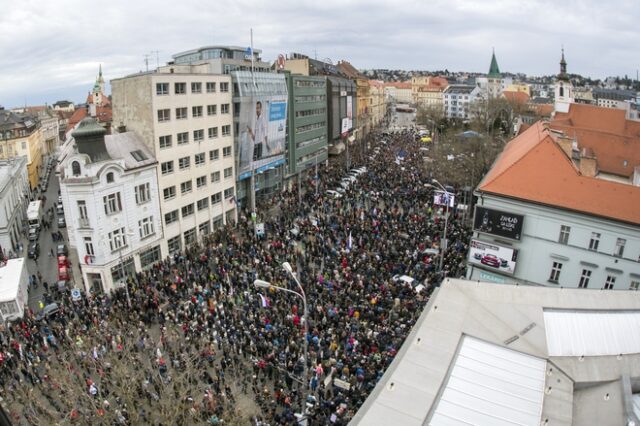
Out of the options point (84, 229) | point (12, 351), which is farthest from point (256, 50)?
point (12, 351)

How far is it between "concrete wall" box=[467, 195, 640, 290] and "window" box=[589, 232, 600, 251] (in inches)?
6.6

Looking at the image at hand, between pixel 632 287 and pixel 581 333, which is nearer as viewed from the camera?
pixel 581 333

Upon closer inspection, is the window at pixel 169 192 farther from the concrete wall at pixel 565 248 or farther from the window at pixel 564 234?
the window at pixel 564 234

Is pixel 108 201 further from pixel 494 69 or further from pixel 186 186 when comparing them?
pixel 494 69

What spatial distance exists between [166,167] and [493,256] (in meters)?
26.9

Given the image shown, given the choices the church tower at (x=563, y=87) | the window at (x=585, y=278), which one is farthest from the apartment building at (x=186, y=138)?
the church tower at (x=563, y=87)

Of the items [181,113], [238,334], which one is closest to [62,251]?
[181,113]

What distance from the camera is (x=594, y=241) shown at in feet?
91.9

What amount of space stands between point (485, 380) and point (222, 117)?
3749 cm

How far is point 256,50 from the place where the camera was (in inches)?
2264

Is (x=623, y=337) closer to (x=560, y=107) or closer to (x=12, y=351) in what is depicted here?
(x=12, y=351)

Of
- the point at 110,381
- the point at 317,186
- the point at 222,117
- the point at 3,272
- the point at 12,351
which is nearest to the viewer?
the point at 110,381

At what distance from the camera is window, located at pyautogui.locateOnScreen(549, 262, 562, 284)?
29.3 meters

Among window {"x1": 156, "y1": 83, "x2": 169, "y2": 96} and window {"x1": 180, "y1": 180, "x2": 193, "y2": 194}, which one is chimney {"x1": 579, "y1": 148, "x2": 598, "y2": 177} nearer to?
window {"x1": 180, "y1": 180, "x2": 193, "y2": 194}
